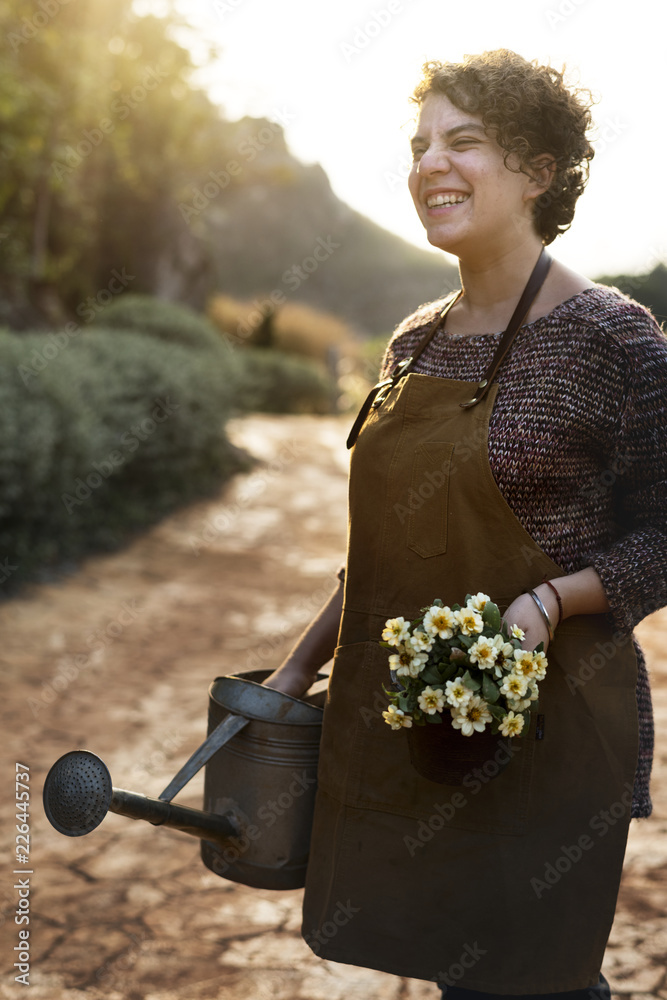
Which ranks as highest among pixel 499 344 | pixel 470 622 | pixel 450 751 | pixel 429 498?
pixel 499 344

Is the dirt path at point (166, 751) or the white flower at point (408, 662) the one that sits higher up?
the white flower at point (408, 662)

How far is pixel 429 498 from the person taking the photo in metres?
1.62

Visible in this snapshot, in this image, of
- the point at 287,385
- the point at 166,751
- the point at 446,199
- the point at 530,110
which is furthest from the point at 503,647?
the point at 287,385

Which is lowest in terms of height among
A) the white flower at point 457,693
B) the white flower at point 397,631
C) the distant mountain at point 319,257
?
the white flower at point 457,693

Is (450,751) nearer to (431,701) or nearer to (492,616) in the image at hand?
(431,701)

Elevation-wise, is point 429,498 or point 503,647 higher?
point 429,498

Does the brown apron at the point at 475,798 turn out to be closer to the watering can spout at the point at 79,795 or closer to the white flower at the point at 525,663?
the white flower at the point at 525,663

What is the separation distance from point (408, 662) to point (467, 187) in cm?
86

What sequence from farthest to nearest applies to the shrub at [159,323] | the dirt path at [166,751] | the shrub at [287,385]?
the shrub at [287,385]
the shrub at [159,323]
the dirt path at [166,751]

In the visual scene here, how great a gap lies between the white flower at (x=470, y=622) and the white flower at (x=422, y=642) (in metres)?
0.06

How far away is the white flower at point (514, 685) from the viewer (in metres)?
1.39

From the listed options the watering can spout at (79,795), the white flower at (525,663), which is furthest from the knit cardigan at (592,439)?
the watering can spout at (79,795)

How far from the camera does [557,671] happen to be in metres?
1.56

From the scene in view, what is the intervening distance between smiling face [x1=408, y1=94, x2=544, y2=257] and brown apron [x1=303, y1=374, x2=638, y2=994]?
274mm
